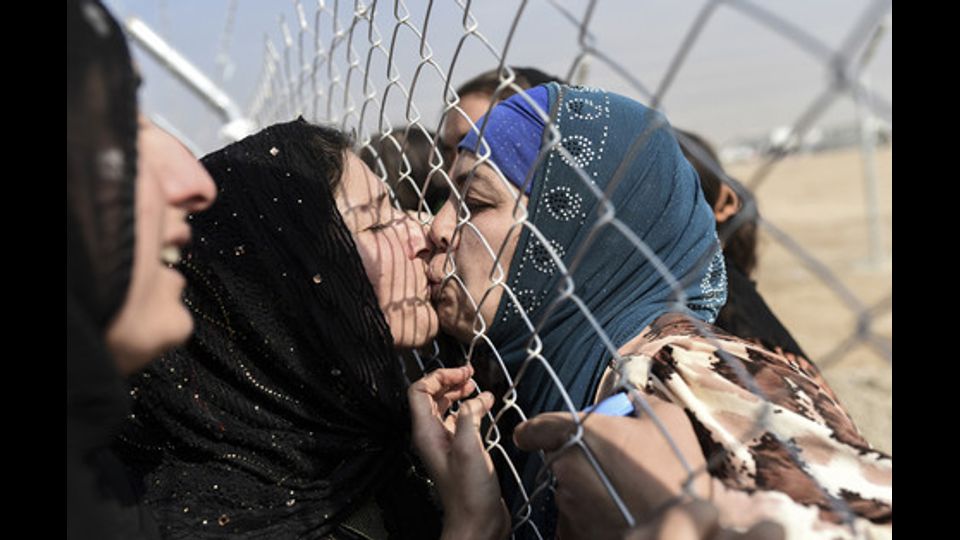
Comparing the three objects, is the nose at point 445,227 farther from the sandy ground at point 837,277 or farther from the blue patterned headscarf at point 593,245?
the sandy ground at point 837,277

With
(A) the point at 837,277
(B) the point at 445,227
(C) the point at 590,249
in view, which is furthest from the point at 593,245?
(A) the point at 837,277

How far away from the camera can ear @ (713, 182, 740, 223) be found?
305 centimetres

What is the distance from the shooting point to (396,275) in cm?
204

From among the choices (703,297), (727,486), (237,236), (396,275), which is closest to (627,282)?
(703,297)

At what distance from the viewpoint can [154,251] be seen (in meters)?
1.02

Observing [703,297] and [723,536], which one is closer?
[723,536]

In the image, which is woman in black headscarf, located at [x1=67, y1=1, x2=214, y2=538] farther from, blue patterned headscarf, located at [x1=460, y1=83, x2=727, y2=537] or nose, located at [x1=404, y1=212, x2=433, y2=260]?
nose, located at [x1=404, y1=212, x2=433, y2=260]

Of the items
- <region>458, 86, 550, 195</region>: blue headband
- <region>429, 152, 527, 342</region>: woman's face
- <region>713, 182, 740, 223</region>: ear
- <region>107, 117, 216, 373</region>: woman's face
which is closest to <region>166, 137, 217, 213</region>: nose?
<region>107, 117, 216, 373</region>: woman's face

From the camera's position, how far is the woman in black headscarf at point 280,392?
1.80 meters

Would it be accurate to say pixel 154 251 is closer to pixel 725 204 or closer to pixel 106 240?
pixel 106 240
